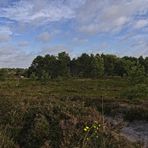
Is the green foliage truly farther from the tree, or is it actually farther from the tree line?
the tree

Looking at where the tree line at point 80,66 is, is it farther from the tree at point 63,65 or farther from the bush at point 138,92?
the bush at point 138,92

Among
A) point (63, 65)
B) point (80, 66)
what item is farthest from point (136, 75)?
point (80, 66)

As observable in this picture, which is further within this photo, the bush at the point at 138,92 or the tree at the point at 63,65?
the tree at the point at 63,65

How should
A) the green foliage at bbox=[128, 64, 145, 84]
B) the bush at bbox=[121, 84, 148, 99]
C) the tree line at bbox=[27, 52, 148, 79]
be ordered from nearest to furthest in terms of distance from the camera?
1. the bush at bbox=[121, 84, 148, 99]
2. the green foliage at bbox=[128, 64, 145, 84]
3. the tree line at bbox=[27, 52, 148, 79]

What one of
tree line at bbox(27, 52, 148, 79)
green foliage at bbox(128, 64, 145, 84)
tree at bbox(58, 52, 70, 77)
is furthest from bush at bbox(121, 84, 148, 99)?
tree at bbox(58, 52, 70, 77)

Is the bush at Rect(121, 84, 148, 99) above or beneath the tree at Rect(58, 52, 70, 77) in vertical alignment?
beneath

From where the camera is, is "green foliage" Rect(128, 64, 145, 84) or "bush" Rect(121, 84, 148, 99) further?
"green foliage" Rect(128, 64, 145, 84)

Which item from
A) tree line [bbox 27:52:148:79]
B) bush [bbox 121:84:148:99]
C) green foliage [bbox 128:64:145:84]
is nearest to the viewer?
bush [bbox 121:84:148:99]

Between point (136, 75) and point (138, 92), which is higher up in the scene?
point (136, 75)

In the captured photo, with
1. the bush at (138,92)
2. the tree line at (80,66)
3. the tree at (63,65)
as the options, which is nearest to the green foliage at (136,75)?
the bush at (138,92)

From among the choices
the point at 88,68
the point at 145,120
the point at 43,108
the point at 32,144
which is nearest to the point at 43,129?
the point at 32,144

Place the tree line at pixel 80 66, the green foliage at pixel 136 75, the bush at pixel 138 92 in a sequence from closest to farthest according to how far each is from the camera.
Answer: the bush at pixel 138 92
the green foliage at pixel 136 75
the tree line at pixel 80 66

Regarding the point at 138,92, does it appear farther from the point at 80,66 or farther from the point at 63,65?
the point at 80,66

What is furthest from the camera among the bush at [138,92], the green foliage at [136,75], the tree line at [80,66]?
the tree line at [80,66]
